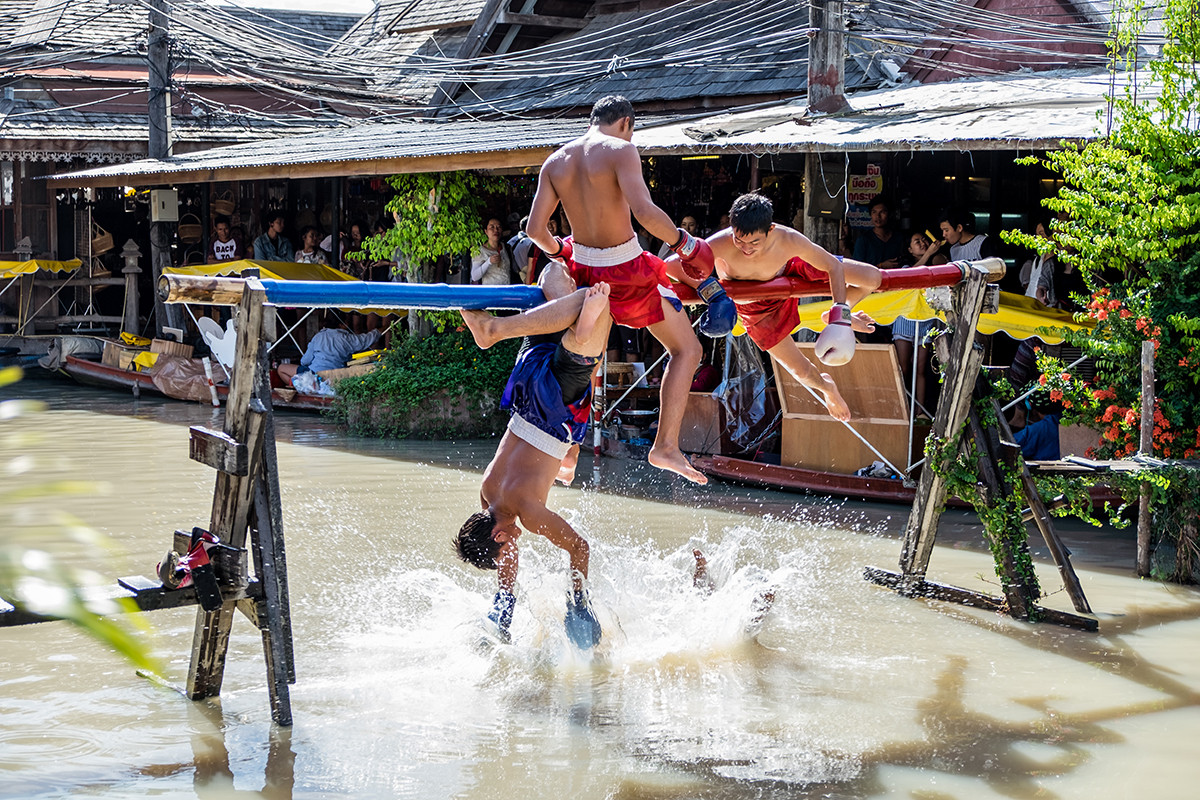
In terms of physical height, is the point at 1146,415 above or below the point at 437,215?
below

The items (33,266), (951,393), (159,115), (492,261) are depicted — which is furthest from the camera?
(159,115)

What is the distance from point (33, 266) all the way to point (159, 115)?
2.86 meters

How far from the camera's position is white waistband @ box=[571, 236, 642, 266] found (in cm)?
576

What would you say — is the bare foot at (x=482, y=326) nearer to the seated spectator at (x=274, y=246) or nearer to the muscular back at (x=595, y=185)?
the muscular back at (x=595, y=185)

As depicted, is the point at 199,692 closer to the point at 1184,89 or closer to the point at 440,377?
the point at 1184,89

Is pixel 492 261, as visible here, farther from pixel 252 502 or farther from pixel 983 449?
Answer: pixel 252 502

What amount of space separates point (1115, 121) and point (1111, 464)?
2414 millimetres

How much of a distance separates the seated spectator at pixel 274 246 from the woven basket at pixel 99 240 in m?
4.15

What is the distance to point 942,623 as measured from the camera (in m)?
7.25

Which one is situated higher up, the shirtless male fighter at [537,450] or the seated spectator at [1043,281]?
the seated spectator at [1043,281]

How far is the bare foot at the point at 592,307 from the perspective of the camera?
5.58 meters

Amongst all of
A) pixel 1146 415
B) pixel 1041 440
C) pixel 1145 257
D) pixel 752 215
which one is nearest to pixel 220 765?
pixel 752 215

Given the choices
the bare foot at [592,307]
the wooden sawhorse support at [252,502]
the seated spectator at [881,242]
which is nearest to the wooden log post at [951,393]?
the bare foot at [592,307]

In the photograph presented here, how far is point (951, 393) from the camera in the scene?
23.8 feet
